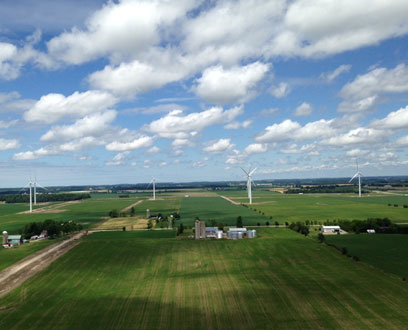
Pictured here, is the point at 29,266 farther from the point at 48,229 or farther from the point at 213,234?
the point at 213,234

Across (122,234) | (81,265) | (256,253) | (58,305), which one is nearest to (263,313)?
(58,305)

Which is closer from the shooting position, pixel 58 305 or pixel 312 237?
pixel 58 305

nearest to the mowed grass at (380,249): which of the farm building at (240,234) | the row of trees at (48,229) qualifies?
the farm building at (240,234)

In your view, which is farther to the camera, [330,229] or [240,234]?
[330,229]

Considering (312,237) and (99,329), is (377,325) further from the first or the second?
(312,237)

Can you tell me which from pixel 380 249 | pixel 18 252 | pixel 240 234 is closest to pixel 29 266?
pixel 18 252

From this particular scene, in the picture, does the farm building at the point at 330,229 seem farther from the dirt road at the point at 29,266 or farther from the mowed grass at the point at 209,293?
the dirt road at the point at 29,266
